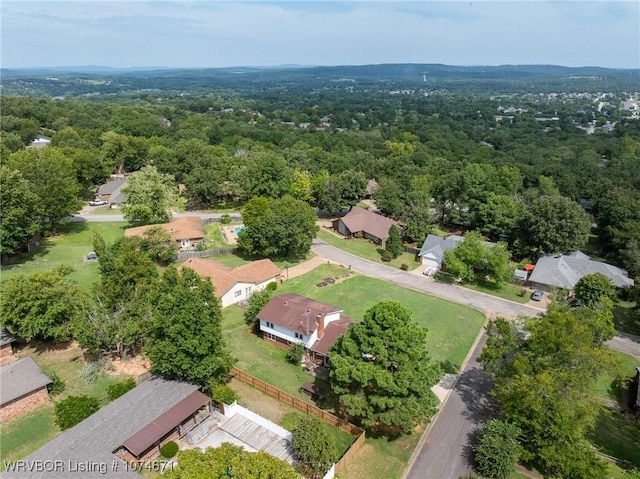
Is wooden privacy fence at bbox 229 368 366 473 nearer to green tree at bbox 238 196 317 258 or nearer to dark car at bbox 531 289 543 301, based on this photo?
green tree at bbox 238 196 317 258

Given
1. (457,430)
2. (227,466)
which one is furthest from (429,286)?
(227,466)

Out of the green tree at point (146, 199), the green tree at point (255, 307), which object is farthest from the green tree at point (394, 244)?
the green tree at point (146, 199)

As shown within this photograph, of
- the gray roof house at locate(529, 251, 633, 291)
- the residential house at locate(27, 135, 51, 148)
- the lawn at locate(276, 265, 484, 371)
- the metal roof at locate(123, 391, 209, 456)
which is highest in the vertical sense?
the residential house at locate(27, 135, 51, 148)

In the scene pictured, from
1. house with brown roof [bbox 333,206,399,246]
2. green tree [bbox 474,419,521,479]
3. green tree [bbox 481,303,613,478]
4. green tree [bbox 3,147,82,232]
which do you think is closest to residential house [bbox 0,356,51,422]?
green tree [bbox 474,419,521,479]

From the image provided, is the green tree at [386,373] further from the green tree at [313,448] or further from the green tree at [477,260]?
the green tree at [477,260]

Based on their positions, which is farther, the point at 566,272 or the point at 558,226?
the point at 558,226

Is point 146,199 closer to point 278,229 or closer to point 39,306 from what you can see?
point 278,229
